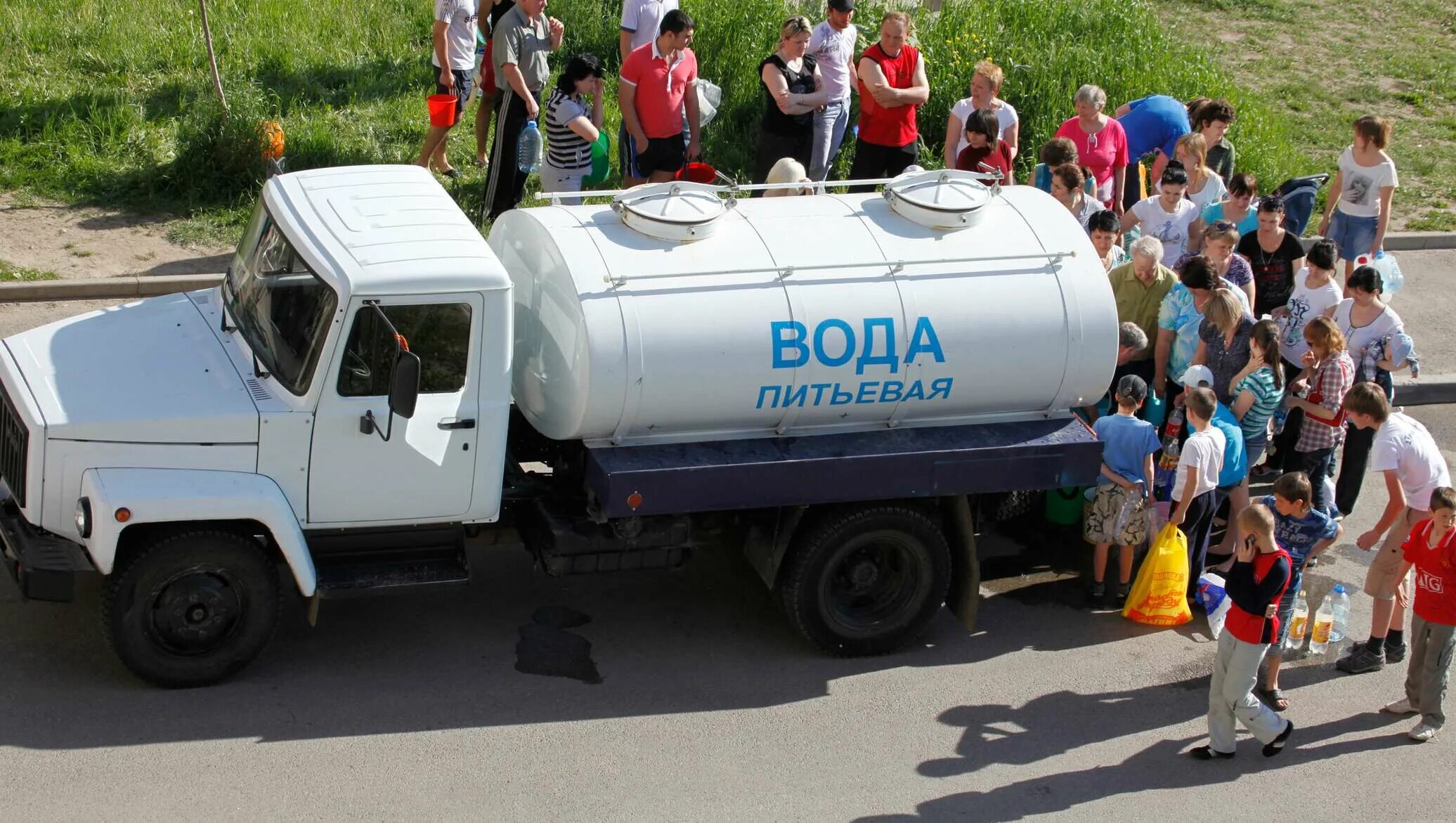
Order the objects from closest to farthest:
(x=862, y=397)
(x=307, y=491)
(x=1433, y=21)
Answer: (x=307, y=491), (x=862, y=397), (x=1433, y=21)

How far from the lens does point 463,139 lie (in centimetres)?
1406

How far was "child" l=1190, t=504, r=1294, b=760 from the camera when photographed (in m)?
7.02

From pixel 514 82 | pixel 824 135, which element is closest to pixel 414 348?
pixel 514 82

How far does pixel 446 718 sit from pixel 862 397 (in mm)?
2488

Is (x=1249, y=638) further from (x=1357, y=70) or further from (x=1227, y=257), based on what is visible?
(x=1357, y=70)

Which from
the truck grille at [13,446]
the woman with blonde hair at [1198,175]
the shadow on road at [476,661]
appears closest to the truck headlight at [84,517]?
the truck grille at [13,446]

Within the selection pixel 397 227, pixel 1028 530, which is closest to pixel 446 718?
pixel 397 227

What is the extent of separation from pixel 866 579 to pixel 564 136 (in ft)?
15.5

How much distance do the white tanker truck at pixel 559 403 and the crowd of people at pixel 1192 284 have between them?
1.03 m

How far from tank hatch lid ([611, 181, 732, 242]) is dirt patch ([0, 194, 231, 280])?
18.0ft

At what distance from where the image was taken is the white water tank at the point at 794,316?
23.8 feet

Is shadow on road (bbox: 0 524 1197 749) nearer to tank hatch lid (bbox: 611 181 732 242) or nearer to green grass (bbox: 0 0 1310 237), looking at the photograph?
tank hatch lid (bbox: 611 181 732 242)

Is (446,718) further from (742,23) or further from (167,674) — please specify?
(742,23)

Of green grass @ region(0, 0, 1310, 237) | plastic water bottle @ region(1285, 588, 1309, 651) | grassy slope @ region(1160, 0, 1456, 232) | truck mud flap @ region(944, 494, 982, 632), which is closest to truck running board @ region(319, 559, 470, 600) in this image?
truck mud flap @ region(944, 494, 982, 632)
